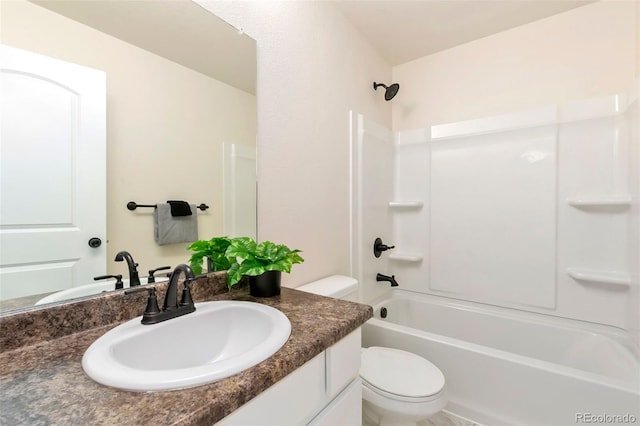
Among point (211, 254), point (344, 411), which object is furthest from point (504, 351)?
point (211, 254)

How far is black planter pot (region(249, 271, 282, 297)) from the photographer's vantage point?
0.98 m

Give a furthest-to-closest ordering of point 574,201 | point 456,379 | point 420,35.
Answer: point 420,35, point 574,201, point 456,379

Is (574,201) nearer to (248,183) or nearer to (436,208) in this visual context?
(436,208)

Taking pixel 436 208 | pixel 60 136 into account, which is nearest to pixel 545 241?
pixel 436 208

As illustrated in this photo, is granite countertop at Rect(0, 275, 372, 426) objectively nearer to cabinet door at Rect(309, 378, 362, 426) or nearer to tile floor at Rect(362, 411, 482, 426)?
cabinet door at Rect(309, 378, 362, 426)

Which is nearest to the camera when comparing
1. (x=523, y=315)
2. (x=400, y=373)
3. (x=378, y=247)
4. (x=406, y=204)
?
(x=400, y=373)

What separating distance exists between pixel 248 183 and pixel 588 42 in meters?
2.28

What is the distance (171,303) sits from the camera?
2.55 ft

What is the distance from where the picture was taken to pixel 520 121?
1.87m

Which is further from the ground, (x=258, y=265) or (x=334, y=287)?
(x=258, y=265)

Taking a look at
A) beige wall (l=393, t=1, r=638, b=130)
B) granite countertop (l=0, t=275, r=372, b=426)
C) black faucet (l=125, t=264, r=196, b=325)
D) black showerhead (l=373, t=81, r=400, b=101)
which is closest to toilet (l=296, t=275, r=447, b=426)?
granite countertop (l=0, t=275, r=372, b=426)

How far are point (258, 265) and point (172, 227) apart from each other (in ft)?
1.06

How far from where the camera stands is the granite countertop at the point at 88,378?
41cm

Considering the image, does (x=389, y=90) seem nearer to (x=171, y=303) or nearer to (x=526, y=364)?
(x=526, y=364)
